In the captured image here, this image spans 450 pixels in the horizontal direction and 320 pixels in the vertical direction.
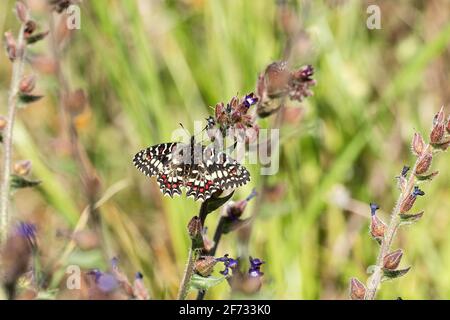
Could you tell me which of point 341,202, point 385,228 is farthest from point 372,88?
point 385,228

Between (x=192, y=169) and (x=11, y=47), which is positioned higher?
(x=11, y=47)

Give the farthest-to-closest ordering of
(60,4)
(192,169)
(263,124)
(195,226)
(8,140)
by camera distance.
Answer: (263,124) < (60,4) < (8,140) < (192,169) < (195,226)

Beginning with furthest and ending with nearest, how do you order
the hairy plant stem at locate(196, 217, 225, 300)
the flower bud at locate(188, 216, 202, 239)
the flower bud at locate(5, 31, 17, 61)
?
1. the flower bud at locate(5, 31, 17, 61)
2. the hairy plant stem at locate(196, 217, 225, 300)
3. the flower bud at locate(188, 216, 202, 239)

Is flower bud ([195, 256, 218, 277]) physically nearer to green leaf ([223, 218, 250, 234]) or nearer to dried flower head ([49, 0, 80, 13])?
green leaf ([223, 218, 250, 234])

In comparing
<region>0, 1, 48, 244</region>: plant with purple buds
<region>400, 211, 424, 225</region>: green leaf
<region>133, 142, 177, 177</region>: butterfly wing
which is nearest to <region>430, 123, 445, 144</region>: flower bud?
<region>400, 211, 424, 225</region>: green leaf

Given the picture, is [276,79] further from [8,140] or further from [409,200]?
[8,140]

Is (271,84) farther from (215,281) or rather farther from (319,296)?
(319,296)

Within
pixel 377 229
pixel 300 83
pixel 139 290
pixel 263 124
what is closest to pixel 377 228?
pixel 377 229
